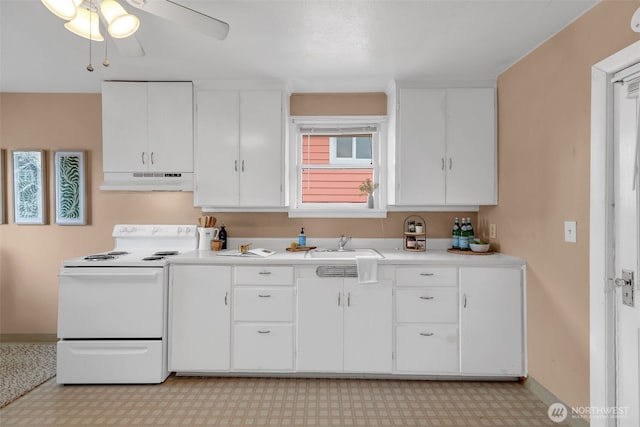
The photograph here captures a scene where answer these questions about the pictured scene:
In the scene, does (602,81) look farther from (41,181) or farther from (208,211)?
(41,181)

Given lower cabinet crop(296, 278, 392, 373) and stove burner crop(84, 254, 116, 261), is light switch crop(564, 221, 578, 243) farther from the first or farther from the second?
stove burner crop(84, 254, 116, 261)

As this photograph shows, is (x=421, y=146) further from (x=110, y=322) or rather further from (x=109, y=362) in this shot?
(x=109, y=362)

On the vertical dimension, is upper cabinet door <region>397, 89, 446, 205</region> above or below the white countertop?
above

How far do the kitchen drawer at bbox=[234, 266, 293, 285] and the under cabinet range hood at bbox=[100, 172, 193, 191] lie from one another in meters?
0.94

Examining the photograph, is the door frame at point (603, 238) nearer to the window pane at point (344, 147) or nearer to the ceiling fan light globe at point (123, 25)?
the window pane at point (344, 147)

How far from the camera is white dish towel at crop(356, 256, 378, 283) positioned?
2568mm

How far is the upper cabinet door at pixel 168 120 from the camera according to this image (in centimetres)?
300

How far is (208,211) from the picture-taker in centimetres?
332

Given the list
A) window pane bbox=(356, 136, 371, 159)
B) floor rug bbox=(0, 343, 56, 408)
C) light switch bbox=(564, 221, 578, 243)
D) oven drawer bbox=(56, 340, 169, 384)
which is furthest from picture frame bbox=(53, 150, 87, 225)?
light switch bbox=(564, 221, 578, 243)

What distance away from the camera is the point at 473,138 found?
291cm

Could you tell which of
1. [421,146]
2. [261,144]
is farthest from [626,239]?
[261,144]

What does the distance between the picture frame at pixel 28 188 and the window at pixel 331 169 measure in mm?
2432

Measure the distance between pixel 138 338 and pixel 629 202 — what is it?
10.3 ft

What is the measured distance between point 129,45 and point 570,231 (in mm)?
2617
